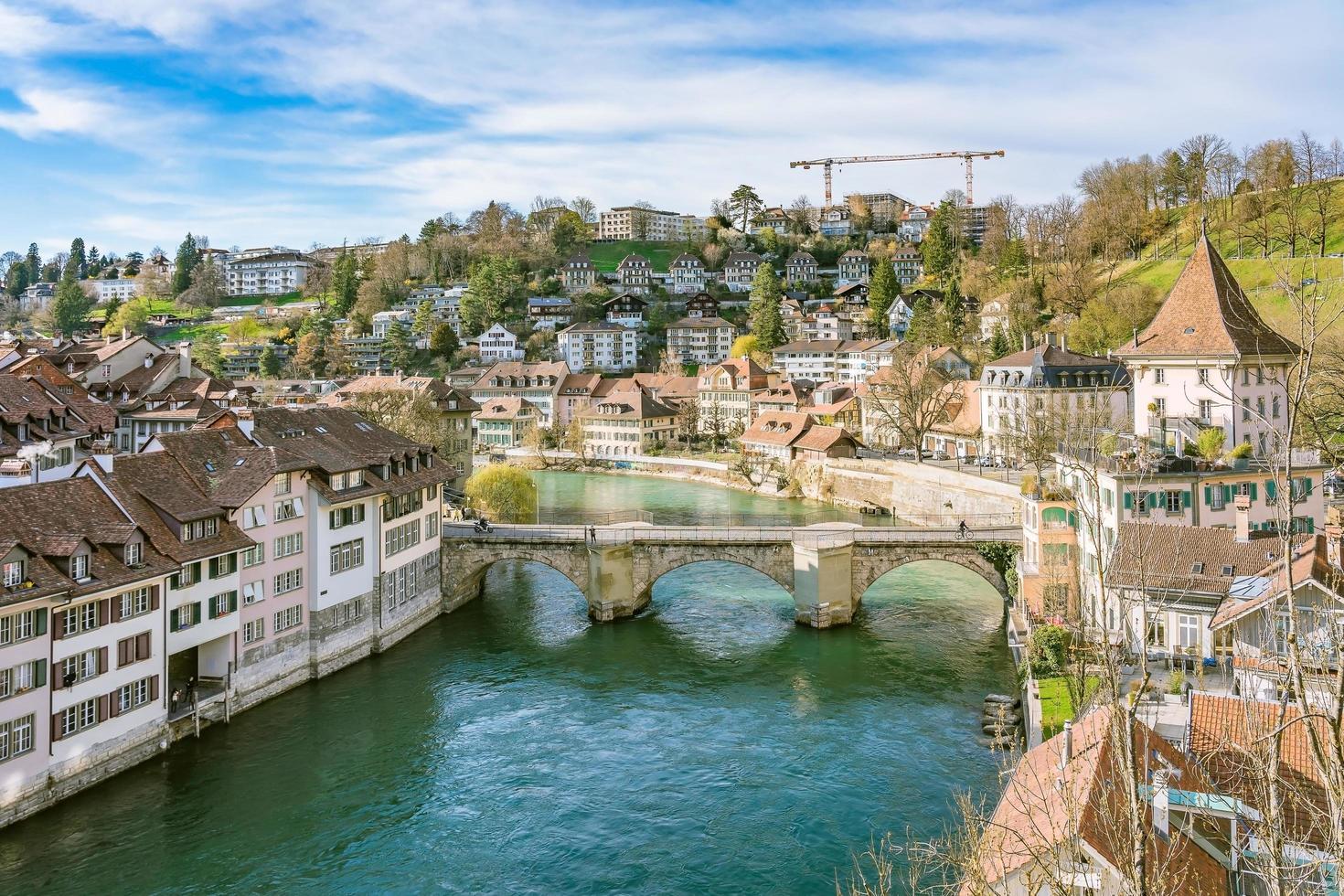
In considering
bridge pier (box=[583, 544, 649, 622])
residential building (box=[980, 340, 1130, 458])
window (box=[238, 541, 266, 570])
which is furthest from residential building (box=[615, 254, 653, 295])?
window (box=[238, 541, 266, 570])

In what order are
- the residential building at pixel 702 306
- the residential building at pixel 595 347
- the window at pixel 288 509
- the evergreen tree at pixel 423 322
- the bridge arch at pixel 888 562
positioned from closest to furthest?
the window at pixel 288 509
the bridge arch at pixel 888 562
the residential building at pixel 595 347
the evergreen tree at pixel 423 322
the residential building at pixel 702 306

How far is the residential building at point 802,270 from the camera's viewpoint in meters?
134

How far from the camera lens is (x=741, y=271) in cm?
13688

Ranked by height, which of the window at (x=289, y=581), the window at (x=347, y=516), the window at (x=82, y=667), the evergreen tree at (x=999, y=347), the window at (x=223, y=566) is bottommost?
the window at (x=82, y=667)

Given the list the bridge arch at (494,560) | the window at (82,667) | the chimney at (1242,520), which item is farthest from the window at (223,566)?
the chimney at (1242,520)

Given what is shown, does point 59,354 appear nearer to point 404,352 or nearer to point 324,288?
point 404,352

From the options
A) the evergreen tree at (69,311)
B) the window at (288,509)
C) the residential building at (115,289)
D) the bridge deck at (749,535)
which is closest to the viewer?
the window at (288,509)

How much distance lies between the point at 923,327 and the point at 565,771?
69694mm

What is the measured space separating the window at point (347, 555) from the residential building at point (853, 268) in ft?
356

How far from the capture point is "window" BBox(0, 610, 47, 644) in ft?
67.8

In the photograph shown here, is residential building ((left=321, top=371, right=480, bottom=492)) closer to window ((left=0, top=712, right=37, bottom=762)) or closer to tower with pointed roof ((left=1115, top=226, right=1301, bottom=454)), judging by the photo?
window ((left=0, top=712, right=37, bottom=762))

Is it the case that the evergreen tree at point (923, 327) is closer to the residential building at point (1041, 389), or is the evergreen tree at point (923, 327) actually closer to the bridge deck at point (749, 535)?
the residential building at point (1041, 389)

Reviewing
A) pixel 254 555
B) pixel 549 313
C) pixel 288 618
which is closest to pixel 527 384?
pixel 549 313

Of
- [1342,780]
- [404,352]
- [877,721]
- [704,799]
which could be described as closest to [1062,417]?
[877,721]
